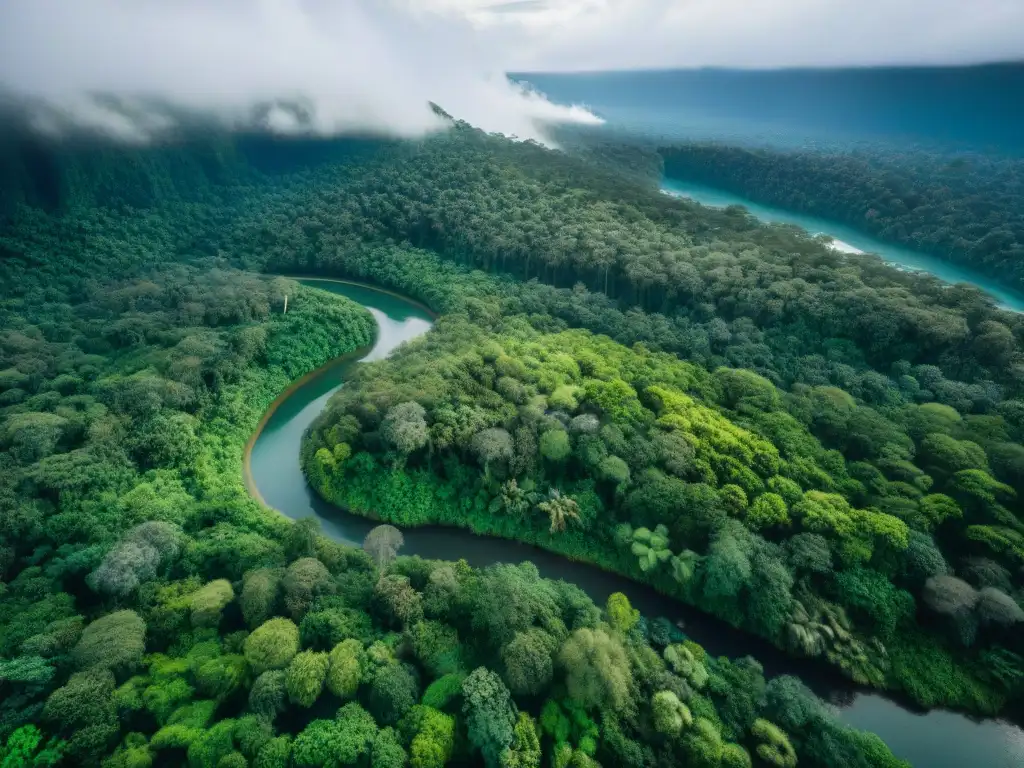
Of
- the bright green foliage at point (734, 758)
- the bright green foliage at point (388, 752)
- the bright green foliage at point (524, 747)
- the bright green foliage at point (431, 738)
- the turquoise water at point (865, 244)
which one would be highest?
the turquoise water at point (865, 244)

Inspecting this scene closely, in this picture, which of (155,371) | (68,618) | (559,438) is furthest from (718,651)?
(155,371)

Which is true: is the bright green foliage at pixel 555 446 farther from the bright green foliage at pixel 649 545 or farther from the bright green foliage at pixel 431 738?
the bright green foliage at pixel 431 738

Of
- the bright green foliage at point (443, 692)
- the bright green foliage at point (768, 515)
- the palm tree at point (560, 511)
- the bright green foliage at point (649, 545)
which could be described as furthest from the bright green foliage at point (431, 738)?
the bright green foliage at point (768, 515)

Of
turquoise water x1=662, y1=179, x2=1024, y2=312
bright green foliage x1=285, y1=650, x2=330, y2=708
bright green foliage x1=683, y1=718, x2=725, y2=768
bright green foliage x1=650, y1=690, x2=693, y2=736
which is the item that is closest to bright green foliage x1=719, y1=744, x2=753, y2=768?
bright green foliage x1=683, y1=718, x2=725, y2=768

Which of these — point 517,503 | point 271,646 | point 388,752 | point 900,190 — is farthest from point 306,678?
point 900,190

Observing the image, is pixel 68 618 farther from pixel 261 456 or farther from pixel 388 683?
pixel 261 456

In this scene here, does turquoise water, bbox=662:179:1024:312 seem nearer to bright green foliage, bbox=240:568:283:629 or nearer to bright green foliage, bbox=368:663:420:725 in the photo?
bright green foliage, bbox=368:663:420:725
